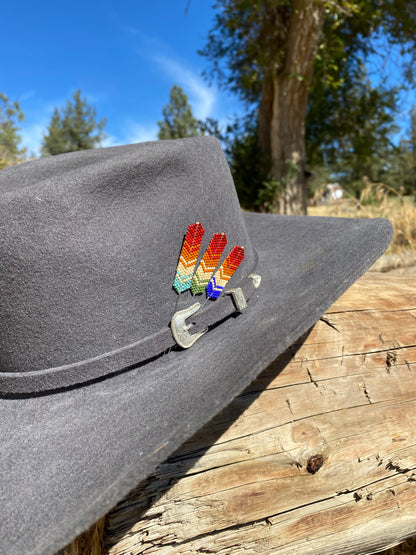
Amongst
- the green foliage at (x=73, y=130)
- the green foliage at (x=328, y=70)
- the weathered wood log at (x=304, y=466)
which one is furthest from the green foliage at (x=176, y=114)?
the weathered wood log at (x=304, y=466)

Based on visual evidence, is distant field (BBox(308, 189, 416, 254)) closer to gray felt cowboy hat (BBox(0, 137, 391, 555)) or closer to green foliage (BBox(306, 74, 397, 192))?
gray felt cowboy hat (BBox(0, 137, 391, 555))

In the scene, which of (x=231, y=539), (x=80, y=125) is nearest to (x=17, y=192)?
(x=231, y=539)

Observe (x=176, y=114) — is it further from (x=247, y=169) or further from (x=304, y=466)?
(x=304, y=466)

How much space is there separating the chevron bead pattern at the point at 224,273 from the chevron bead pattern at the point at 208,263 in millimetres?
24

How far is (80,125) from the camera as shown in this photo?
1464 inches

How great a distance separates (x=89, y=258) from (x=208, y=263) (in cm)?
39

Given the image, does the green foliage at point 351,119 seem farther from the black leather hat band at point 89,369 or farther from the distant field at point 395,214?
the black leather hat band at point 89,369

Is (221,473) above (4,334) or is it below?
below

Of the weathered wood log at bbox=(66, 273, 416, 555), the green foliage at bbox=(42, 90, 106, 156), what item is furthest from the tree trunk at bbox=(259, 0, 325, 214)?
the green foliage at bbox=(42, 90, 106, 156)

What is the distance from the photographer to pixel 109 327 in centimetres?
119

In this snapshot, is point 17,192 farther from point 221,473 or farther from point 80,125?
point 80,125

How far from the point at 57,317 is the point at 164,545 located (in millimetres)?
793

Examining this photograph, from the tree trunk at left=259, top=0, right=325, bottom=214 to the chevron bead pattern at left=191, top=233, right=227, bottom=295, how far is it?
28.7 feet

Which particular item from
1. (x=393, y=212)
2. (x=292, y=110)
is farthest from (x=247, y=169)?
(x=393, y=212)
